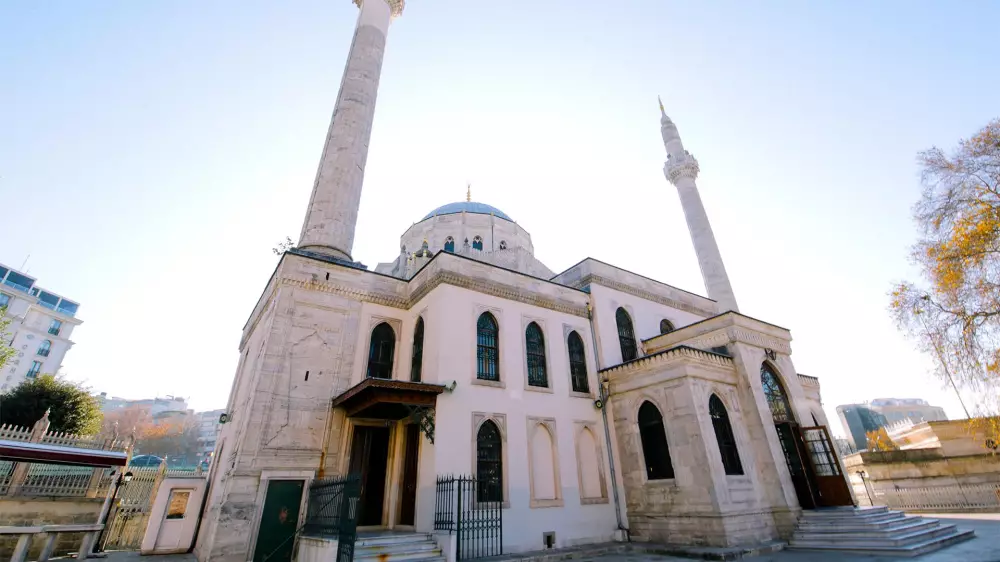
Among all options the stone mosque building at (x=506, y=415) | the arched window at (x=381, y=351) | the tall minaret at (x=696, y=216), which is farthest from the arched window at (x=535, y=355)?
the tall minaret at (x=696, y=216)

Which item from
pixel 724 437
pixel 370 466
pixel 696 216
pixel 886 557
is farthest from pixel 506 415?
pixel 696 216

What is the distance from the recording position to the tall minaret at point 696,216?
80.0 feet

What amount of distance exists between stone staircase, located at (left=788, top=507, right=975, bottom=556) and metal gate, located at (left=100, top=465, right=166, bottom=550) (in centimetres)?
2032

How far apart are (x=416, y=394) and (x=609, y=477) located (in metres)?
6.74

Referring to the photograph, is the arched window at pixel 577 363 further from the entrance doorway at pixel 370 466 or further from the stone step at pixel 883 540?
the stone step at pixel 883 540

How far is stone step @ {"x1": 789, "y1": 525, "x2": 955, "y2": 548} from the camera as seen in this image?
32.9 feet

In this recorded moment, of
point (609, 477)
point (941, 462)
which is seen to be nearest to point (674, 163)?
point (941, 462)

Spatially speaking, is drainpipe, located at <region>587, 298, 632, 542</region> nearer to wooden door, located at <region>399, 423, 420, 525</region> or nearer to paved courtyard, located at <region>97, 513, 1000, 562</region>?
paved courtyard, located at <region>97, 513, 1000, 562</region>

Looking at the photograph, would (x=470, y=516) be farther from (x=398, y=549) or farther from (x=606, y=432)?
(x=606, y=432)

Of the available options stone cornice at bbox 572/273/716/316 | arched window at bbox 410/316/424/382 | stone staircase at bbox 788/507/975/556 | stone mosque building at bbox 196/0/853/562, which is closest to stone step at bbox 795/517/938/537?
stone staircase at bbox 788/507/975/556

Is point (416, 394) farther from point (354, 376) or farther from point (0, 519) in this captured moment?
point (0, 519)

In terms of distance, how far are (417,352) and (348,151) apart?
9.79 meters

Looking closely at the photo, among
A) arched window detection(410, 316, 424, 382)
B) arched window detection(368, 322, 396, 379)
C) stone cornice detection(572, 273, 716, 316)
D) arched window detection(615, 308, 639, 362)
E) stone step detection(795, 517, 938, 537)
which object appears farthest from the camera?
stone cornice detection(572, 273, 716, 316)

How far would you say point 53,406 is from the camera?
73.3 ft
